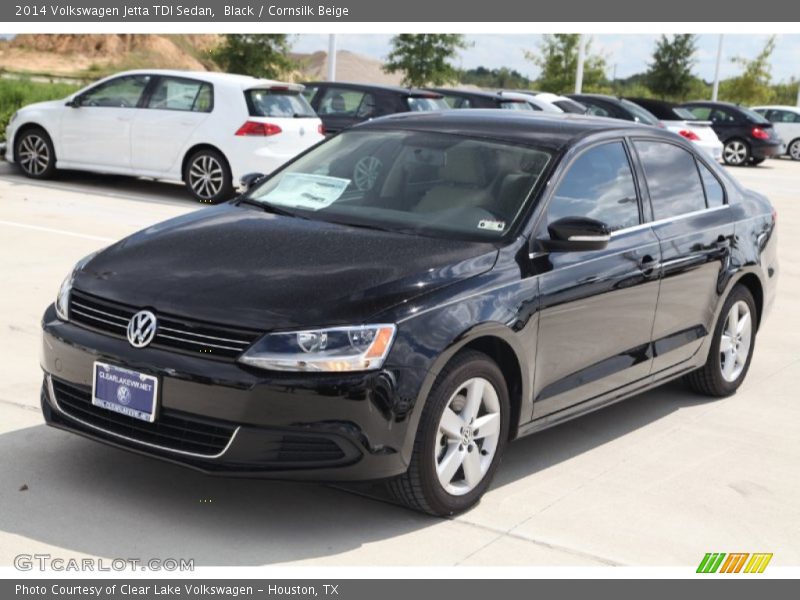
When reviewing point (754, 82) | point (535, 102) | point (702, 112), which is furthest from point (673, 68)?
point (535, 102)

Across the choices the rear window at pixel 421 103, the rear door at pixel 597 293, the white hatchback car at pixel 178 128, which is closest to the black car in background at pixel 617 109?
the rear window at pixel 421 103

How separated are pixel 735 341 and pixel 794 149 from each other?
2844 centimetres

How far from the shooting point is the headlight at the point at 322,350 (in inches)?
183

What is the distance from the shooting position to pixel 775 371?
8.23m

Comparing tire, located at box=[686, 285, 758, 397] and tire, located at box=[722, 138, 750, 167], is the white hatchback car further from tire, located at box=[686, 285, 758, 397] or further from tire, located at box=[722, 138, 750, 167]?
tire, located at box=[722, 138, 750, 167]

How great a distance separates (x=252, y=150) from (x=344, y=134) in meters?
8.22

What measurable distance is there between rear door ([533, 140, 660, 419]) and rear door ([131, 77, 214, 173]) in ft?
30.9

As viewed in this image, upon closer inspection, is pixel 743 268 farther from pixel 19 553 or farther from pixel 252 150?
pixel 252 150

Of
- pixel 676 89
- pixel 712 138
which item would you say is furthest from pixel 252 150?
pixel 676 89

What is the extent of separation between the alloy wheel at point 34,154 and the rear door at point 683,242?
10688 mm

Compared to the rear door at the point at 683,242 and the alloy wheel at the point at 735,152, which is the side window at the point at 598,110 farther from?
the rear door at the point at 683,242

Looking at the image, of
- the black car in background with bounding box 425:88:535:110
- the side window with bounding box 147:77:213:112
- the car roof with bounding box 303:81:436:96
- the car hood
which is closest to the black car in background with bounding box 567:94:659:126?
the black car in background with bounding box 425:88:535:110

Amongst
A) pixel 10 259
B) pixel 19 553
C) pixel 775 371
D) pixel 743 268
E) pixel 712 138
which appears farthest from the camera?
pixel 712 138

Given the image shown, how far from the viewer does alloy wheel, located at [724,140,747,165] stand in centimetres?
2961
